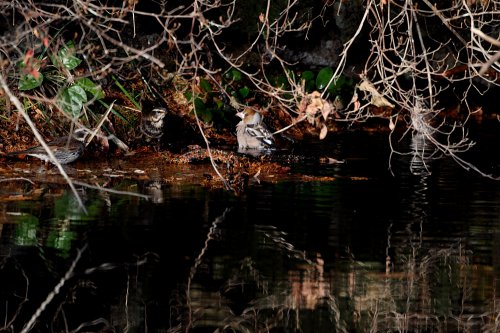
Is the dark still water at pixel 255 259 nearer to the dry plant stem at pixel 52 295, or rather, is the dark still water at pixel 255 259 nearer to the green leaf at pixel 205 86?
the dry plant stem at pixel 52 295

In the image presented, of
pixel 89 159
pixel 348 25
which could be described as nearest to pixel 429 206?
pixel 89 159

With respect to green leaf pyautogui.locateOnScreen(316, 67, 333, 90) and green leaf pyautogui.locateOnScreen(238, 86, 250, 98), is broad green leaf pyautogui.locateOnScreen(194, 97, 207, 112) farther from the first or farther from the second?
green leaf pyautogui.locateOnScreen(316, 67, 333, 90)

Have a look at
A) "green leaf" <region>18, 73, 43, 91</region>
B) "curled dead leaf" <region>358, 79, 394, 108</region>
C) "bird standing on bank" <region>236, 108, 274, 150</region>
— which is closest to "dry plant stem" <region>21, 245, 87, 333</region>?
"curled dead leaf" <region>358, 79, 394, 108</region>

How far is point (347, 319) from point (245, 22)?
1105cm

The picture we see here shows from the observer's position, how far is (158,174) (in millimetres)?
11477

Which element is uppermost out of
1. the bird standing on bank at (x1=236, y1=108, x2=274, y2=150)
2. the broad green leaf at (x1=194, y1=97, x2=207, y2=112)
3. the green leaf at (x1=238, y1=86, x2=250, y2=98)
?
the green leaf at (x1=238, y1=86, x2=250, y2=98)

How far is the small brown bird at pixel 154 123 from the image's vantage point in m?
13.4

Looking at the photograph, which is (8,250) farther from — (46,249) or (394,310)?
(394,310)

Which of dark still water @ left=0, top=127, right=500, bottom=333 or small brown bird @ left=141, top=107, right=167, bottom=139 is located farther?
small brown bird @ left=141, top=107, right=167, bottom=139

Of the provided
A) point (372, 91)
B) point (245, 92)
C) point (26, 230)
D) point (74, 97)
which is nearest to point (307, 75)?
point (245, 92)

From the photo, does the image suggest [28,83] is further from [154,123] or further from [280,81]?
[280,81]

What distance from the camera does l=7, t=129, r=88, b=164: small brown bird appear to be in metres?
11.7

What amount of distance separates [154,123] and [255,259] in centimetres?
638

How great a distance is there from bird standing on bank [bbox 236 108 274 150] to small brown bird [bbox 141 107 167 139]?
3.80ft
